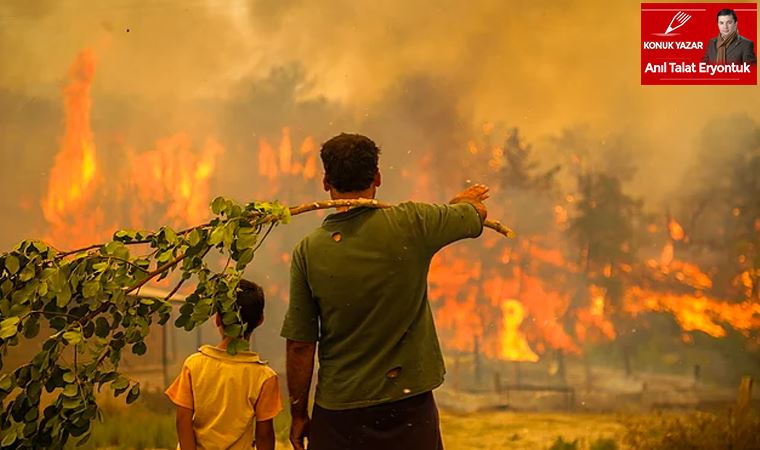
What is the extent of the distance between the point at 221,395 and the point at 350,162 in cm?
64

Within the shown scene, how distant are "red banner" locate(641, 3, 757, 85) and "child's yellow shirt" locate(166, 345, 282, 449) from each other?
79.1 inches

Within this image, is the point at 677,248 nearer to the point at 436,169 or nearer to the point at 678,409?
the point at 678,409

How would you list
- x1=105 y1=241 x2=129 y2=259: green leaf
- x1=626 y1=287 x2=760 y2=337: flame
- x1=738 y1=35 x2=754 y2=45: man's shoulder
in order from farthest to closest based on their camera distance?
x1=738 y1=35 x2=754 y2=45: man's shoulder, x1=626 y1=287 x2=760 y2=337: flame, x1=105 y1=241 x2=129 y2=259: green leaf

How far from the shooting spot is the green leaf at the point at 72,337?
1.77 m

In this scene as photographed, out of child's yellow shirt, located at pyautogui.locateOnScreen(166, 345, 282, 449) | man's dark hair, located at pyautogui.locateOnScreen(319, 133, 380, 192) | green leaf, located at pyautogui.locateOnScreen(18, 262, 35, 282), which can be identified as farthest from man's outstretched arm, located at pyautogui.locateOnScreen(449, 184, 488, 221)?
green leaf, located at pyautogui.locateOnScreen(18, 262, 35, 282)

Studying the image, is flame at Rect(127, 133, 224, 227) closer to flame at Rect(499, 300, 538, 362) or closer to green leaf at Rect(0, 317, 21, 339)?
flame at Rect(499, 300, 538, 362)

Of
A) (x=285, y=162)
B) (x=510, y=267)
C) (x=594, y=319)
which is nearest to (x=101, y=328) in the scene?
(x=285, y=162)

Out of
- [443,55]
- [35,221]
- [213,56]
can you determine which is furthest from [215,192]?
[443,55]

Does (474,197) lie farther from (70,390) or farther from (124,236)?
(70,390)

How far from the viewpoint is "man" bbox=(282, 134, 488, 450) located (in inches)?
68.2

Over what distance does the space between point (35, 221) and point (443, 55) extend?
1.82 m

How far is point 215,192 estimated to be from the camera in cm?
329

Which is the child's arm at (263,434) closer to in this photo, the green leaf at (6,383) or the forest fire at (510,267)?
the green leaf at (6,383)

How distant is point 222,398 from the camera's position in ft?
6.31
